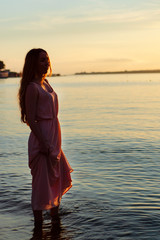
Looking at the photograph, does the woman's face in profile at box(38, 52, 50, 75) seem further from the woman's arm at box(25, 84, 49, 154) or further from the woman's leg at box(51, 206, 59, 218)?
the woman's leg at box(51, 206, 59, 218)

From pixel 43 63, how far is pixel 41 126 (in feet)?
2.53

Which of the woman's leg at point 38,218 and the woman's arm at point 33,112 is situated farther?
the woman's leg at point 38,218

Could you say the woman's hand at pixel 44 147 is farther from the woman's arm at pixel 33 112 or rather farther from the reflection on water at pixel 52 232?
the reflection on water at pixel 52 232

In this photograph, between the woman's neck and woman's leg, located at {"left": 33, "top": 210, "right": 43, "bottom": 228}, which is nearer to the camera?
the woman's neck

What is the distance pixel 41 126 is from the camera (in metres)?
5.30

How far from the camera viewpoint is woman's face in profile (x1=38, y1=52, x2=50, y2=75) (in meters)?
5.28

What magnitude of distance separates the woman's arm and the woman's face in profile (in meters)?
0.28

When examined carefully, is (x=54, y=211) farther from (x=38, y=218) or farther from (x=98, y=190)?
(x=98, y=190)

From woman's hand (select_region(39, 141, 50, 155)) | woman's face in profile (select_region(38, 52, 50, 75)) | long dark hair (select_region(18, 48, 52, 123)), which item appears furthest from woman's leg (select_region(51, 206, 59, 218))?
woman's face in profile (select_region(38, 52, 50, 75))

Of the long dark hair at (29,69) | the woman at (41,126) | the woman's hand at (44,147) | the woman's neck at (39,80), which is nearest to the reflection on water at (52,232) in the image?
the woman at (41,126)

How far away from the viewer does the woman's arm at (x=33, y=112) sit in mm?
5148

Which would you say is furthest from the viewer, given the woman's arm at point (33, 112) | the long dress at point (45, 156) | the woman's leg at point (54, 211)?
the woman's leg at point (54, 211)

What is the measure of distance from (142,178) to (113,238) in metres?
3.32

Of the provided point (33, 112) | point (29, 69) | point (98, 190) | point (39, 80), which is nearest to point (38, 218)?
point (33, 112)
